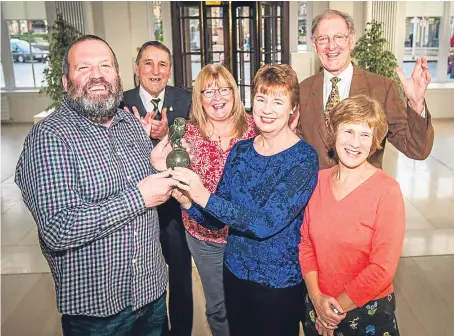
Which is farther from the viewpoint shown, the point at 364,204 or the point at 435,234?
the point at 435,234

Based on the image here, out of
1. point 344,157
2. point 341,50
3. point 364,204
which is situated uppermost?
point 341,50

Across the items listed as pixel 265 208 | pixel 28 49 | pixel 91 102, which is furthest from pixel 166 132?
pixel 28 49

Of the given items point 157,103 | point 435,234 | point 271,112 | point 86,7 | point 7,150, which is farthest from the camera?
point 86,7

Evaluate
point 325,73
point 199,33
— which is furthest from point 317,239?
point 199,33

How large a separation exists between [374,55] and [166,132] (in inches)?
286

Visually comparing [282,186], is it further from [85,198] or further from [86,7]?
[86,7]

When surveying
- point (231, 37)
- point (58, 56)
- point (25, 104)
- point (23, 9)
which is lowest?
point (25, 104)

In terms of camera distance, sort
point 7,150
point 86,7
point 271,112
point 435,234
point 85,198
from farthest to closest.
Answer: point 86,7 < point 7,150 < point 435,234 < point 271,112 < point 85,198

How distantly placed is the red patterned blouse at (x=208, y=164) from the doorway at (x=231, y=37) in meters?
6.58

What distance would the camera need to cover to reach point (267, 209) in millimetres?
1841

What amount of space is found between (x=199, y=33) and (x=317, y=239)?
794cm

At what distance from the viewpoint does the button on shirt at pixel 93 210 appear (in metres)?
1.73

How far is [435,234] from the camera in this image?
4.94m

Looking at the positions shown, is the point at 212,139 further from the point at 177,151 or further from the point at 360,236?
the point at 360,236
